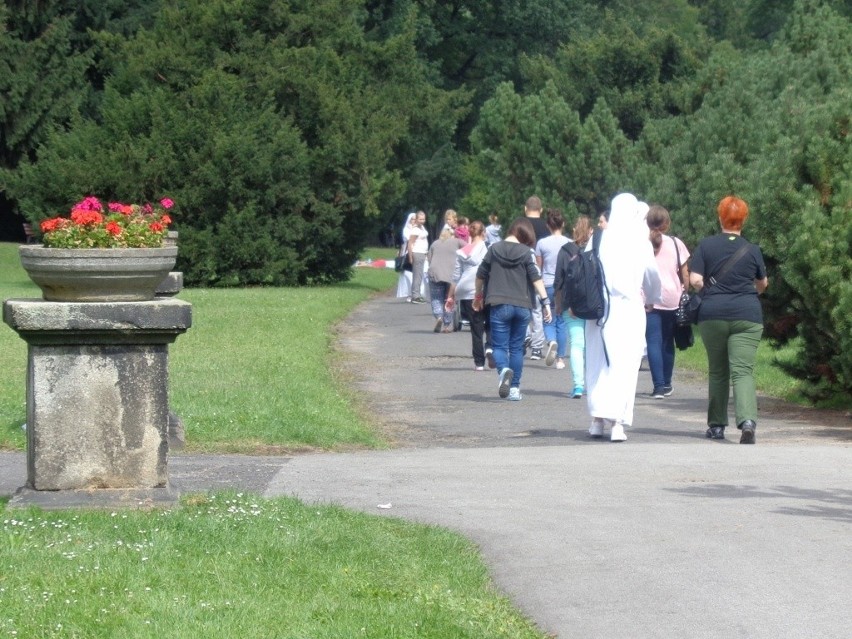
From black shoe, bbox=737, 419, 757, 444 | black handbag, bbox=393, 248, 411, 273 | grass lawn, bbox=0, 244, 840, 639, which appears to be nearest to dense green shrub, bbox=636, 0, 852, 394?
black shoe, bbox=737, 419, 757, 444

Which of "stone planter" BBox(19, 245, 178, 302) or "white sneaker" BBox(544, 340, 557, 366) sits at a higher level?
"stone planter" BBox(19, 245, 178, 302)

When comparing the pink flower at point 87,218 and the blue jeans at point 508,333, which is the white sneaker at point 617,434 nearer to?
the blue jeans at point 508,333

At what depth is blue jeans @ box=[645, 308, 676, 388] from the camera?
14898mm

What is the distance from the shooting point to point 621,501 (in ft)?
27.1

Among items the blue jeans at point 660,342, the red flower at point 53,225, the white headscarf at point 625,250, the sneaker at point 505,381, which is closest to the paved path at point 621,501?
the sneaker at point 505,381

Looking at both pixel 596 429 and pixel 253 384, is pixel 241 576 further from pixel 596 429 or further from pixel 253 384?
pixel 253 384

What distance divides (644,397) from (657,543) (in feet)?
26.4

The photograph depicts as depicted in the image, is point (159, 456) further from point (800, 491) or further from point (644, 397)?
point (644, 397)

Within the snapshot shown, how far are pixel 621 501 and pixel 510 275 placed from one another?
671cm

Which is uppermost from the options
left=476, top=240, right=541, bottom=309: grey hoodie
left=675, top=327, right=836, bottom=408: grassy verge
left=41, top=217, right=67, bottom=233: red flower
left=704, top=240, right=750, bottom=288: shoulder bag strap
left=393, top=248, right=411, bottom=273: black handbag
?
left=41, top=217, right=67, bottom=233: red flower

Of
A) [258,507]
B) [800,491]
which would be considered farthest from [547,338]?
[258,507]

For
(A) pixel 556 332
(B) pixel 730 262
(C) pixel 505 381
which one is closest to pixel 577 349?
(C) pixel 505 381

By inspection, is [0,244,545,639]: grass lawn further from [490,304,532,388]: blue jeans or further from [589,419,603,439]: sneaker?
[490,304,532,388]: blue jeans

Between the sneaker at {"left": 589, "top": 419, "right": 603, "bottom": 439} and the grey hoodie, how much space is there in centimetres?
311
